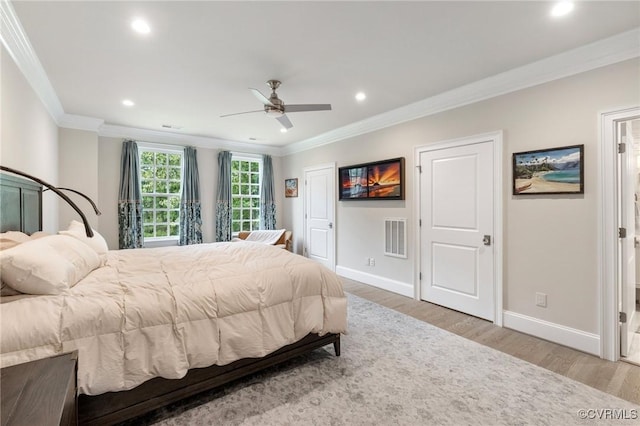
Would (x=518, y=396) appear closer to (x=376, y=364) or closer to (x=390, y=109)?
(x=376, y=364)

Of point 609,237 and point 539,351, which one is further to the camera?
point 539,351

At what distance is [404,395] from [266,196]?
517cm

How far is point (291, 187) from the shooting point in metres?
6.55

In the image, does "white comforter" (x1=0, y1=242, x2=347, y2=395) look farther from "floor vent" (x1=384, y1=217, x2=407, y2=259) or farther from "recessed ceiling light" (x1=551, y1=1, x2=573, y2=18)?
"recessed ceiling light" (x1=551, y1=1, x2=573, y2=18)

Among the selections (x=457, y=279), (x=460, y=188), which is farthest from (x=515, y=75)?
(x=457, y=279)

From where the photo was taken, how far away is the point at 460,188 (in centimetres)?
348

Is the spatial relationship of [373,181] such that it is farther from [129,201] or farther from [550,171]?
[129,201]

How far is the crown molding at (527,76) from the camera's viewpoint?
2340 millimetres

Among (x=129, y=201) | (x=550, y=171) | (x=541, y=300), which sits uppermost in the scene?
(x=550, y=171)

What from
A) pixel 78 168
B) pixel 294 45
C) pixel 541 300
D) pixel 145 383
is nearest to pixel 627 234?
pixel 541 300

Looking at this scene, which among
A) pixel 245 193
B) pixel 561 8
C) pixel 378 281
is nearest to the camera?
pixel 561 8

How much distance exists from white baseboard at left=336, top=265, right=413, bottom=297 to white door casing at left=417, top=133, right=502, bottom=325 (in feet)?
0.87

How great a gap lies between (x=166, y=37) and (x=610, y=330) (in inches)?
174

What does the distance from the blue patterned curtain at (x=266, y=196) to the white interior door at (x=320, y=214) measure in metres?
0.93
